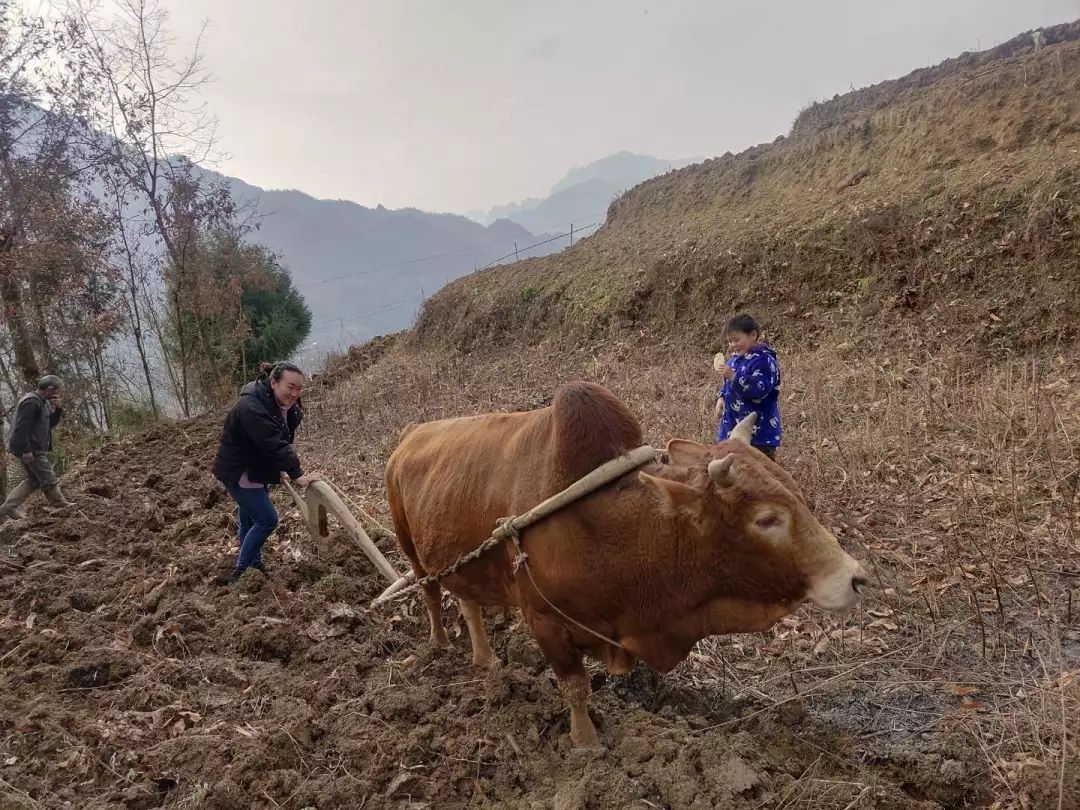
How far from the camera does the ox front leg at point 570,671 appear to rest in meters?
3.02

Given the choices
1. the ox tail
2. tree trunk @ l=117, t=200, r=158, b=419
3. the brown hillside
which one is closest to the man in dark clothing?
the ox tail

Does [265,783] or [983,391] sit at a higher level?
[983,391]

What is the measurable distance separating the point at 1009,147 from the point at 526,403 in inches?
418

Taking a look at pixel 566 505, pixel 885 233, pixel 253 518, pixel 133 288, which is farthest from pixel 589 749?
pixel 133 288

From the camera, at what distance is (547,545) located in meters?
2.87

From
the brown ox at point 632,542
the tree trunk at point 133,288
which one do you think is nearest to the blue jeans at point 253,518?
the brown ox at point 632,542

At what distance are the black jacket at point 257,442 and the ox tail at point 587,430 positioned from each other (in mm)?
3038

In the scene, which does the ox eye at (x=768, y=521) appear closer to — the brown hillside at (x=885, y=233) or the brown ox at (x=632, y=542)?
the brown ox at (x=632, y=542)

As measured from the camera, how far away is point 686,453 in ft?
9.36

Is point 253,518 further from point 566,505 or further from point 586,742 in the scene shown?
point 566,505

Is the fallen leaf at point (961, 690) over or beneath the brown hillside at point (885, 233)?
beneath

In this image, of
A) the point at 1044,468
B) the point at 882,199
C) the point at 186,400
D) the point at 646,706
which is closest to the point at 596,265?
the point at 882,199

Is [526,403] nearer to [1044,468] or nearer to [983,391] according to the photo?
[983,391]

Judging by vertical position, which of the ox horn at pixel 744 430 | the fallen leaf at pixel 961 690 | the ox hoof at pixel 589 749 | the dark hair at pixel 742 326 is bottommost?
the fallen leaf at pixel 961 690
